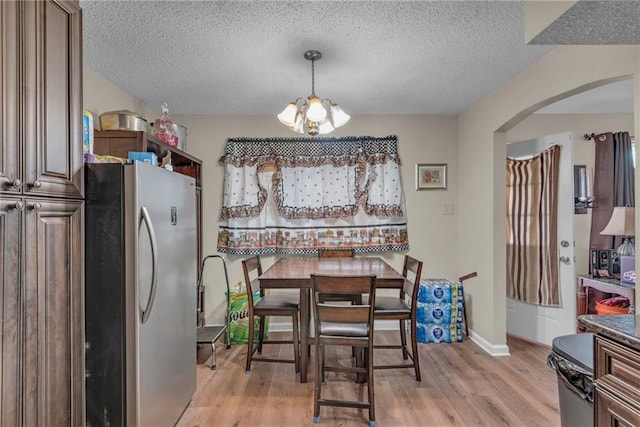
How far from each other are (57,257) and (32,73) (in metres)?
0.70

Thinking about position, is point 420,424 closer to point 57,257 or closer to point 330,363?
point 330,363

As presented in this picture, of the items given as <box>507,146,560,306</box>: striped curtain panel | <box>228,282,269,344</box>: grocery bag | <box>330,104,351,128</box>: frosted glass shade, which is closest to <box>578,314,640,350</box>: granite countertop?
<box>330,104,351,128</box>: frosted glass shade

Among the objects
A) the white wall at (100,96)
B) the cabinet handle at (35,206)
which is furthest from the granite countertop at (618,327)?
the white wall at (100,96)

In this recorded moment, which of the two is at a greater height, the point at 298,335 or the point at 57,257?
the point at 57,257

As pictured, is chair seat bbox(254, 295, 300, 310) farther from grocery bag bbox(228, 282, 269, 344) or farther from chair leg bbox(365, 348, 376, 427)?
chair leg bbox(365, 348, 376, 427)

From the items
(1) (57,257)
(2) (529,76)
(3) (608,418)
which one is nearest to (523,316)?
(2) (529,76)

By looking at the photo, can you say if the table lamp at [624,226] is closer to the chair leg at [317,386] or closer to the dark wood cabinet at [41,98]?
the chair leg at [317,386]

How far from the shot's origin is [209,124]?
400 cm

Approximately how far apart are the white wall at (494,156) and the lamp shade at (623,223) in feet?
2.71

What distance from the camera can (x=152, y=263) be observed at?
1.78 meters

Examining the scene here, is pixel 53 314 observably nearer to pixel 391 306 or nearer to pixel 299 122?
pixel 299 122

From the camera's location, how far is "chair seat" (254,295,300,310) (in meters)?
2.87

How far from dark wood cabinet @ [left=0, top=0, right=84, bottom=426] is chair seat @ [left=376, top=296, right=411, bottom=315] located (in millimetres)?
1884

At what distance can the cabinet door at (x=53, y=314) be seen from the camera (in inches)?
51.2
